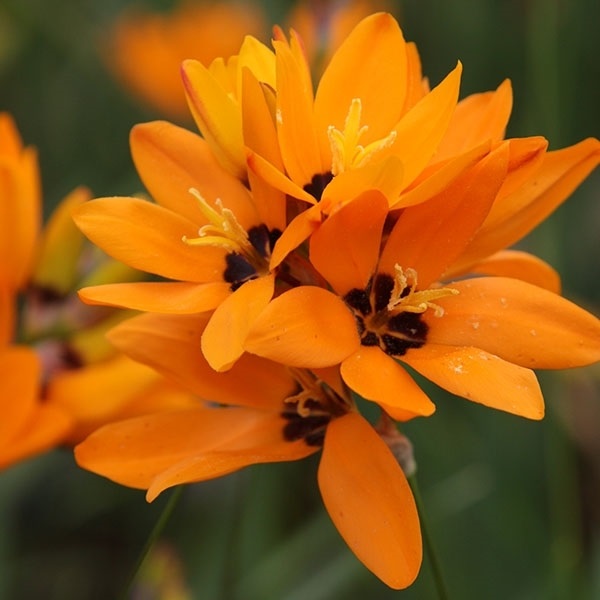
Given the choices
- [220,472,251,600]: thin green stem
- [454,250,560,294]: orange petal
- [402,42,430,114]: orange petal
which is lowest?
[220,472,251,600]: thin green stem

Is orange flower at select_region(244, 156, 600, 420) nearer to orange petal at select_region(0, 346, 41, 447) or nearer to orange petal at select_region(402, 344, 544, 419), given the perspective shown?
orange petal at select_region(402, 344, 544, 419)

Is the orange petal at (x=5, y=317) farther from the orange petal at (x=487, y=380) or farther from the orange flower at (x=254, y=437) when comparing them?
the orange petal at (x=487, y=380)

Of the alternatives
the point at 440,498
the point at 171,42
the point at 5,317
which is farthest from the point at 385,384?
the point at 171,42

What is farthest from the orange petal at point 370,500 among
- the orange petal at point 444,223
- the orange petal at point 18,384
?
the orange petal at point 18,384

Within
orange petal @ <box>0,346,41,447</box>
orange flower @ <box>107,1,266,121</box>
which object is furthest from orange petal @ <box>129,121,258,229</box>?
orange flower @ <box>107,1,266,121</box>

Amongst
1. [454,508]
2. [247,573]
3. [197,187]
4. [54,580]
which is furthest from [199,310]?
[54,580]

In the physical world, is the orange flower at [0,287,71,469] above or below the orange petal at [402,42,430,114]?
below

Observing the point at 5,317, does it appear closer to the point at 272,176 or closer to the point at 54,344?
the point at 54,344
